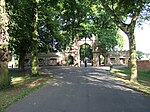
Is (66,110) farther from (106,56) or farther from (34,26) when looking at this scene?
(106,56)

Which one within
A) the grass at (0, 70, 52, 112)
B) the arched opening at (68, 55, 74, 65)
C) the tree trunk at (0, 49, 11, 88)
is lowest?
the grass at (0, 70, 52, 112)

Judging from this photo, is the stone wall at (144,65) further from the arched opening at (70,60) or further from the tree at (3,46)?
the arched opening at (70,60)

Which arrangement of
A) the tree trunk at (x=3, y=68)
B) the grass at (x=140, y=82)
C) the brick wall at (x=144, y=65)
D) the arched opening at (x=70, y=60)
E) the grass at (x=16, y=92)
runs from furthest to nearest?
the arched opening at (x=70, y=60), the brick wall at (x=144, y=65), the tree trunk at (x=3, y=68), the grass at (x=140, y=82), the grass at (x=16, y=92)

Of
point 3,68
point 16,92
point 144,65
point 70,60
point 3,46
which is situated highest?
point 70,60

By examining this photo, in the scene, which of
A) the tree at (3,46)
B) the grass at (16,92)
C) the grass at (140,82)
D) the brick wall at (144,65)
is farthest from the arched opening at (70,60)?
the tree at (3,46)

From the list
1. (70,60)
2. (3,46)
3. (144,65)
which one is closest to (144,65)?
(144,65)

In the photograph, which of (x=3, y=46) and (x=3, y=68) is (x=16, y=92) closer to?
(x=3, y=68)

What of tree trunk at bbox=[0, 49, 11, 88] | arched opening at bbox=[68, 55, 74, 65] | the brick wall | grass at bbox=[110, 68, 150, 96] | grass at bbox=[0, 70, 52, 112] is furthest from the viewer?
arched opening at bbox=[68, 55, 74, 65]

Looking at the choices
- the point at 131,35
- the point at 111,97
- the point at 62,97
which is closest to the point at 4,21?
the point at 62,97

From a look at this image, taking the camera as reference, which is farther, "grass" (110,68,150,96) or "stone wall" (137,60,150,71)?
"stone wall" (137,60,150,71)

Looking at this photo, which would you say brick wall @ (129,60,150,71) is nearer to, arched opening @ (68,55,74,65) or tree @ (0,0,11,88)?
tree @ (0,0,11,88)

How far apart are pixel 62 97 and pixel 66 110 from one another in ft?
10.7

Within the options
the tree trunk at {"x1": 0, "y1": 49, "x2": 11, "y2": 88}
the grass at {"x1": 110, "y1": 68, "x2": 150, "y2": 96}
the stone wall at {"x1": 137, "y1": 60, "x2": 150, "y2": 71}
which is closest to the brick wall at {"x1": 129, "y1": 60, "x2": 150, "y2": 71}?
the stone wall at {"x1": 137, "y1": 60, "x2": 150, "y2": 71}

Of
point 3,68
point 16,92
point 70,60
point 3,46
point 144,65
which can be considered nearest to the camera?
point 16,92
